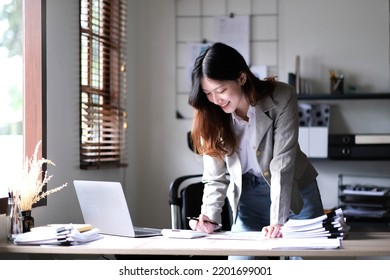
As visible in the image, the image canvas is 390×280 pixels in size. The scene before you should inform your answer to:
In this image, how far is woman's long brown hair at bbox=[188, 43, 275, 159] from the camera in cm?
248

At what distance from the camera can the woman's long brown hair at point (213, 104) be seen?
2.48 meters

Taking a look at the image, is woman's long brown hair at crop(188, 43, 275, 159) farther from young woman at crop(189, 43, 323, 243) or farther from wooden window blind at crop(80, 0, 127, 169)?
wooden window blind at crop(80, 0, 127, 169)

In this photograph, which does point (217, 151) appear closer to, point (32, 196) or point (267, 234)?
point (267, 234)

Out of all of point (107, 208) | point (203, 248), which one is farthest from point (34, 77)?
point (203, 248)

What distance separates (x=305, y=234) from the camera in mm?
2398

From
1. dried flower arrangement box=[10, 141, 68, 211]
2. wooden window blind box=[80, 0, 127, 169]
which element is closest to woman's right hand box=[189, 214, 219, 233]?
dried flower arrangement box=[10, 141, 68, 211]

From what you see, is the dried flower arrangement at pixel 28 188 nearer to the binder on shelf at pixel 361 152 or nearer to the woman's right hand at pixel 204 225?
the woman's right hand at pixel 204 225

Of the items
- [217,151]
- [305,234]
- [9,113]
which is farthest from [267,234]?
[9,113]

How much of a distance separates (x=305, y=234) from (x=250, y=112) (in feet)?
1.67

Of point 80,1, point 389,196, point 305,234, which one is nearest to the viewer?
point 305,234

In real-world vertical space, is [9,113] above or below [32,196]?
above

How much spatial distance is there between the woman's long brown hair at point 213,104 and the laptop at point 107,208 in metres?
0.37

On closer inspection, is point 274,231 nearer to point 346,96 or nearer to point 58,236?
point 58,236
